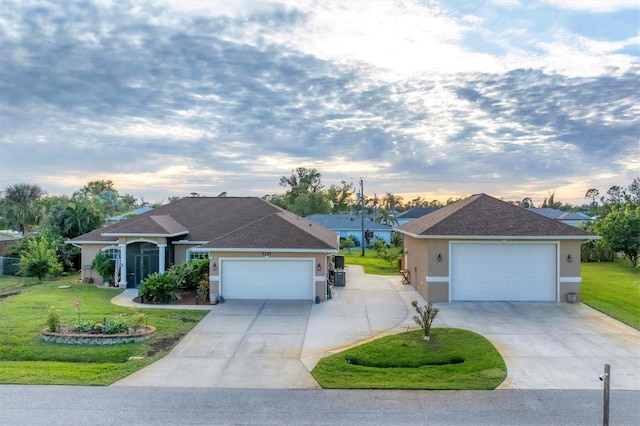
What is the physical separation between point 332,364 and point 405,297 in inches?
351

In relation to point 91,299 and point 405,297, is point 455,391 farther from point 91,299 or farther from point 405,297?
point 91,299

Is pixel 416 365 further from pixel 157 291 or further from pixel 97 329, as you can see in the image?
pixel 157 291

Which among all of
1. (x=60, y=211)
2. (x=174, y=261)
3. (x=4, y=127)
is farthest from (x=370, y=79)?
(x=60, y=211)

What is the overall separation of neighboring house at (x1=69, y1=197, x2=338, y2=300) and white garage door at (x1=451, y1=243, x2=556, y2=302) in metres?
5.23

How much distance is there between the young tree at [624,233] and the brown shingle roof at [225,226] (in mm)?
20103

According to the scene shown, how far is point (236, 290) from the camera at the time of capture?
1755 centimetres

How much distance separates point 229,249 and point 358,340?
7.49m

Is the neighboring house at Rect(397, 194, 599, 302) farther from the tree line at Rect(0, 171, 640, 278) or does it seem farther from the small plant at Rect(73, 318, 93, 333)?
the tree line at Rect(0, 171, 640, 278)

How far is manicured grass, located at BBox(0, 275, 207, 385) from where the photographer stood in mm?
9164

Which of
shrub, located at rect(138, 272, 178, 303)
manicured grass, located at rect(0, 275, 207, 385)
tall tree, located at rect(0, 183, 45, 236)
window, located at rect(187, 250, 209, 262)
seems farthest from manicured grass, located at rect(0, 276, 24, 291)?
tall tree, located at rect(0, 183, 45, 236)

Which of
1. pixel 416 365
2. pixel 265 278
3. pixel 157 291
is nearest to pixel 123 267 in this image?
pixel 157 291

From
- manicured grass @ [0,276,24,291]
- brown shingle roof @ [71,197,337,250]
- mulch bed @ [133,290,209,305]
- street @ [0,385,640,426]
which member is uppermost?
brown shingle roof @ [71,197,337,250]

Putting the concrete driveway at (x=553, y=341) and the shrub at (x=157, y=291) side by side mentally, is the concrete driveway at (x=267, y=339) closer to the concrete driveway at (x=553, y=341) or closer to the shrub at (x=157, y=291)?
the shrub at (x=157, y=291)

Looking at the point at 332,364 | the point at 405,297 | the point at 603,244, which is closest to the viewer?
the point at 332,364
